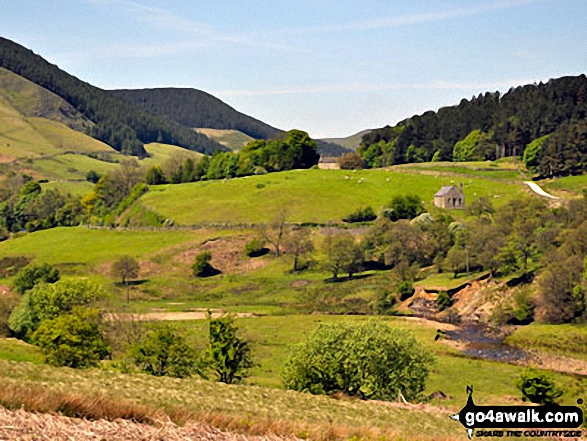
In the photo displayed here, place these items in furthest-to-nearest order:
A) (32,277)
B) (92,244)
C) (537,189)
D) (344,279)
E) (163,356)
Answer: (537,189) < (92,244) < (344,279) < (32,277) < (163,356)

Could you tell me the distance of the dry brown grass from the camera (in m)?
14.7

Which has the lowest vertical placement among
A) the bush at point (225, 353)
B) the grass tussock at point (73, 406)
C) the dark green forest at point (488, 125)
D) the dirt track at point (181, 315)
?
the dirt track at point (181, 315)

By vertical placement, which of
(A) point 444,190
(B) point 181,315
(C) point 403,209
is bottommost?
(B) point 181,315

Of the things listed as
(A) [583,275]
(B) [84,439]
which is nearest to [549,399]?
(A) [583,275]

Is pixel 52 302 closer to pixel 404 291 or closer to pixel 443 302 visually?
pixel 404 291

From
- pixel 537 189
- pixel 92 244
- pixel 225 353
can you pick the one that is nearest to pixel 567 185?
pixel 537 189

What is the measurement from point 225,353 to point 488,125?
148693 mm

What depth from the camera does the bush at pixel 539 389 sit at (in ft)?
153

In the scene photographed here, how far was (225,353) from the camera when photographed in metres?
48.4

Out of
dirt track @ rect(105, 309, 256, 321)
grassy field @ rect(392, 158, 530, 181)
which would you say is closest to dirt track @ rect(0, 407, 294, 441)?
dirt track @ rect(105, 309, 256, 321)

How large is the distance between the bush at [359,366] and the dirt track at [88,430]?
2790 cm

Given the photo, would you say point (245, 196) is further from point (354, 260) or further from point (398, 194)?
point (354, 260)

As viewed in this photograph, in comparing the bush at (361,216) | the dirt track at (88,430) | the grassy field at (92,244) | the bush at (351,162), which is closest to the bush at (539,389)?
the dirt track at (88,430)

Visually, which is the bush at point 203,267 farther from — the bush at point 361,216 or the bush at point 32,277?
the bush at point 361,216
